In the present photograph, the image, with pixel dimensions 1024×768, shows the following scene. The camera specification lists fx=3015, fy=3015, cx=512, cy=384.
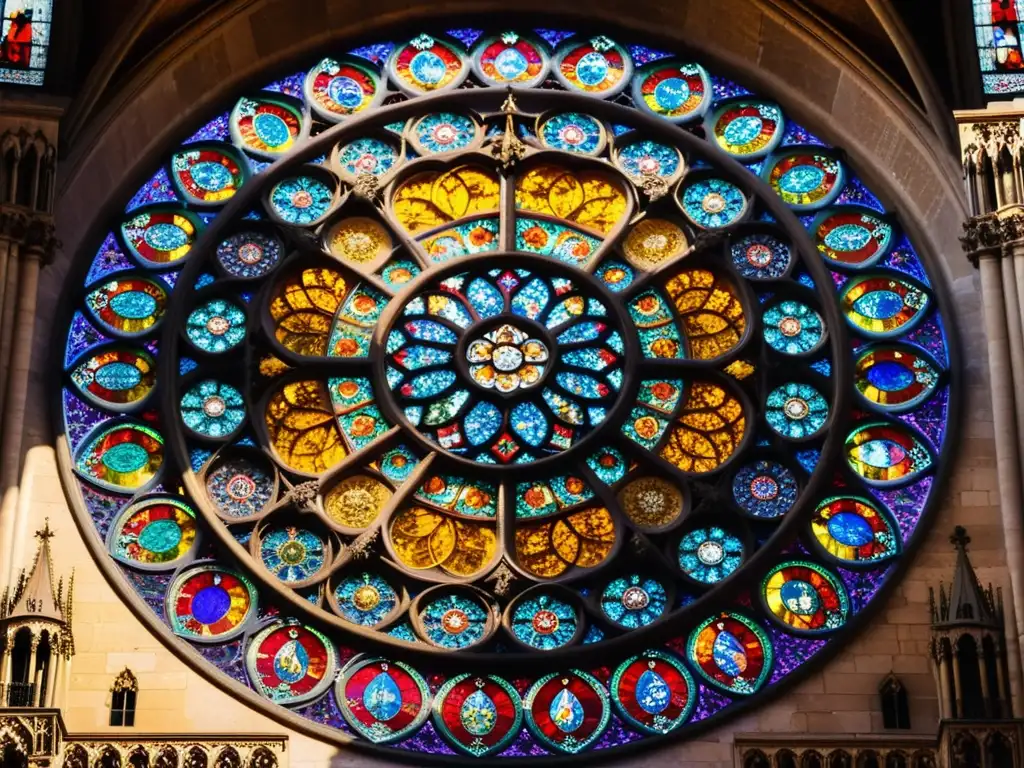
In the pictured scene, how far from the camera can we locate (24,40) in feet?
91.4

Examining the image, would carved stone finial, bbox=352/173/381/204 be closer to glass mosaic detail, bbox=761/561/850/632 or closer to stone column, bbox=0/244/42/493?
stone column, bbox=0/244/42/493

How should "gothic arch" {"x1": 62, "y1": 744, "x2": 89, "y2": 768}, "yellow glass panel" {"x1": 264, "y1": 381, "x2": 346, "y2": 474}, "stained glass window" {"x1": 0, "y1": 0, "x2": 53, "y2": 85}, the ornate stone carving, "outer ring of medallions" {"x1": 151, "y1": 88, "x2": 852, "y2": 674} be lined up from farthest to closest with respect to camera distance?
"stained glass window" {"x1": 0, "y1": 0, "x2": 53, "y2": 85} → "yellow glass panel" {"x1": 264, "y1": 381, "x2": 346, "y2": 474} → "outer ring of medallions" {"x1": 151, "y1": 88, "x2": 852, "y2": 674} → the ornate stone carving → "gothic arch" {"x1": 62, "y1": 744, "x2": 89, "y2": 768}

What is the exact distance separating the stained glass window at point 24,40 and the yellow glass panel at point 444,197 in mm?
3580

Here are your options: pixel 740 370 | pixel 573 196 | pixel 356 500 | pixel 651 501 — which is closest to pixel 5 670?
pixel 356 500

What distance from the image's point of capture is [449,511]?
26719 mm

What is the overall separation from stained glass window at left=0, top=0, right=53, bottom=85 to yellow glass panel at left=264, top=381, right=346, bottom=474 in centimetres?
368

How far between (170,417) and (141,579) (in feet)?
5.27

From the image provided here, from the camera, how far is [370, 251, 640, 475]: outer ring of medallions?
88.2 feet

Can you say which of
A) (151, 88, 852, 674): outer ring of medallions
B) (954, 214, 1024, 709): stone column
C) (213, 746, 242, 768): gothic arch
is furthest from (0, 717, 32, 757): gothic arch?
(954, 214, 1024, 709): stone column

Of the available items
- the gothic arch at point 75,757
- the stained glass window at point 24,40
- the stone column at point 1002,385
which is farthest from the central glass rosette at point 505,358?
the gothic arch at point 75,757

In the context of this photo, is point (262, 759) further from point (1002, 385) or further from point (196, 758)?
point (1002, 385)

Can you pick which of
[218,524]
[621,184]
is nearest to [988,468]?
[621,184]

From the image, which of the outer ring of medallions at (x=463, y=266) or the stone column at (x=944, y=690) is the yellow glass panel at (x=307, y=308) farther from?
the stone column at (x=944, y=690)

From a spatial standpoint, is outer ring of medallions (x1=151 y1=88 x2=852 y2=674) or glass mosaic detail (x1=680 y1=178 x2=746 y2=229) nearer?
outer ring of medallions (x1=151 y1=88 x2=852 y2=674)
